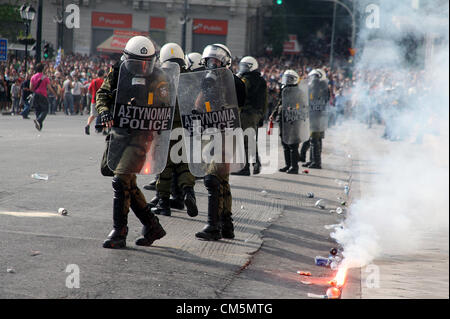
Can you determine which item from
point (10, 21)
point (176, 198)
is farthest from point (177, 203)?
point (10, 21)

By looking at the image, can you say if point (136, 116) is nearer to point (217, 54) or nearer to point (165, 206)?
point (217, 54)

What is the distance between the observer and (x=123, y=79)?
6465 millimetres

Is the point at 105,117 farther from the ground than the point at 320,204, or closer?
farther from the ground

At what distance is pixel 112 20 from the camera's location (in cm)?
5141

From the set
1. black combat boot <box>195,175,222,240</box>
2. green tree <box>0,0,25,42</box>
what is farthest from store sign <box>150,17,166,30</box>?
black combat boot <box>195,175,222,240</box>

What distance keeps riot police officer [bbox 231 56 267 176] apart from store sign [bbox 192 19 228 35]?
4079 centimetres

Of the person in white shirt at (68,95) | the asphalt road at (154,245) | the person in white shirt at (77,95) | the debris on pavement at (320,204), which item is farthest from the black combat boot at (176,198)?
the person in white shirt at (77,95)

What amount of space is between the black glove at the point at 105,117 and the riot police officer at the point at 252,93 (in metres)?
5.13

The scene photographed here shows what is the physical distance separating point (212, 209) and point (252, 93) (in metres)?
4.72

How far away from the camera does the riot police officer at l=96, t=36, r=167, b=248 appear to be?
645 cm

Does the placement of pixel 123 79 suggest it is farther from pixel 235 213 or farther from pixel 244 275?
pixel 235 213

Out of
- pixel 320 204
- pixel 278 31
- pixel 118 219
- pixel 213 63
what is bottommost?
pixel 320 204
